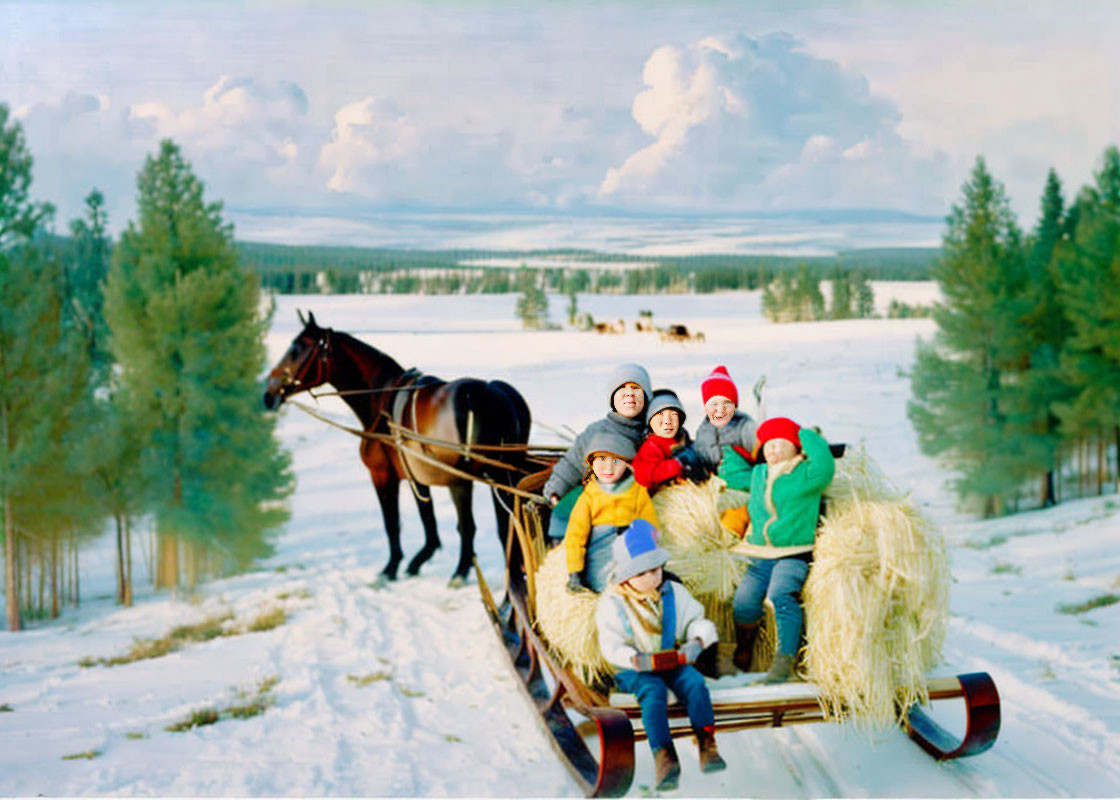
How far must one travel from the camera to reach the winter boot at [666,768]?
2930 millimetres

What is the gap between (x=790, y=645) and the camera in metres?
3.16

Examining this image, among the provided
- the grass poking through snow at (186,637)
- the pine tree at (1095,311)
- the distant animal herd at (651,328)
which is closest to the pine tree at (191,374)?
the grass poking through snow at (186,637)

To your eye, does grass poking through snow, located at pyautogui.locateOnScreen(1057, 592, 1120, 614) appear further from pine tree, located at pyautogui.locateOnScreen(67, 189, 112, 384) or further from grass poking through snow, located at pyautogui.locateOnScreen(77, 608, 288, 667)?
pine tree, located at pyautogui.locateOnScreen(67, 189, 112, 384)

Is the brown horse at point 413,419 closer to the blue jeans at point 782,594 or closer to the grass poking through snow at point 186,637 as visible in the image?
the grass poking through snow at point 186,637

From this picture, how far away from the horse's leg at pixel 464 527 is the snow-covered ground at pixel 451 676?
16 centimetres

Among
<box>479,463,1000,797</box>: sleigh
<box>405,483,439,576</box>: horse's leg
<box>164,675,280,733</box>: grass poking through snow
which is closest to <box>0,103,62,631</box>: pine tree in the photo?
<box>405,483,439,576</box>: horse's leg

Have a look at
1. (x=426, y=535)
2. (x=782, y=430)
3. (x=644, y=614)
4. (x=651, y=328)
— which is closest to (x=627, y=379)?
(x=782, y=430)

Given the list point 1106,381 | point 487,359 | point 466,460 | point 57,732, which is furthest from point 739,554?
point 1106,381

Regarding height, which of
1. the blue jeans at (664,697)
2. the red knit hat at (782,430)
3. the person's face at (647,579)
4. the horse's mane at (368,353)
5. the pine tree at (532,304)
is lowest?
the blue jeans at (664,697)

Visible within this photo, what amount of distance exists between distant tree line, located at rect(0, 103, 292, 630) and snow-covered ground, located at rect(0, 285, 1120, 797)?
51 centimetres

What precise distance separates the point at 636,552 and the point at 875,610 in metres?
0.76

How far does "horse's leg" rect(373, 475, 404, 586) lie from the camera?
623 centimetres

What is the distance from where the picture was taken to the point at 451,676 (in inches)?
181

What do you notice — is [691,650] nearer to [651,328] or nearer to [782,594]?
[782,594]
